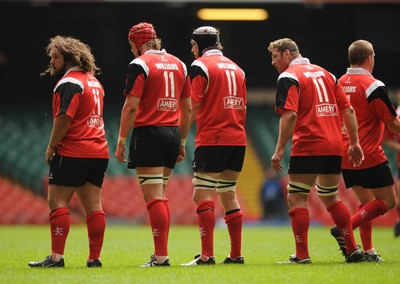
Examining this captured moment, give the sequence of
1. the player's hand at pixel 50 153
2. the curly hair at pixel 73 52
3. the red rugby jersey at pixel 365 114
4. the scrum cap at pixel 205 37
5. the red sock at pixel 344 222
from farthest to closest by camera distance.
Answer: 1. the red rugby jersey at pixel 365 114
2. the scrum cap at pixel 205 37
3. the red sock at pixel 344 222
4. the curly hair at pixel 73 52
5. the player's hand at pixel 50 153

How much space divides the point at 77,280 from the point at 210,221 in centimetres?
208

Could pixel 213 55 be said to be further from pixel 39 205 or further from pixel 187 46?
pixel 187 46

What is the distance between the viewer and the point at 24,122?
92.1 ft

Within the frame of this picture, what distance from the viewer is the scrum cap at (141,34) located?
32.3ft

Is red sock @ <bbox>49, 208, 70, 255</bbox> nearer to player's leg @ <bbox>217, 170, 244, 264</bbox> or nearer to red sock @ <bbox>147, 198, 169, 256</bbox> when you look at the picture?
red sock @ <bbox>147, 198, 169, 256</bbox>

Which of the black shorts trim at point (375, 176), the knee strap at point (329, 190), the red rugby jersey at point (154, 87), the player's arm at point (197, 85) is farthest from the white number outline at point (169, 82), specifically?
the black shorts trim at point (375, 176)

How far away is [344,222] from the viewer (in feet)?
32.8

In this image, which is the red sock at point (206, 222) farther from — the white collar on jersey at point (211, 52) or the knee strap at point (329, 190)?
the white collar on jersey at point (211, 52)

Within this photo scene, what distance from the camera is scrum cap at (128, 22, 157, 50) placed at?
984 centimetres

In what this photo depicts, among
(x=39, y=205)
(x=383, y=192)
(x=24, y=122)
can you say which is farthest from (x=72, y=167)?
(x=24, y=122)

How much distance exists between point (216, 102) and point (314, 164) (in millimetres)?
1225

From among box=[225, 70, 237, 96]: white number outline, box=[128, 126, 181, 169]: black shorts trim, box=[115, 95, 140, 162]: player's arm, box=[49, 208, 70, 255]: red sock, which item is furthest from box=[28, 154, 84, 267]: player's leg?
box=[225, 70, 237, 96]: white number outline

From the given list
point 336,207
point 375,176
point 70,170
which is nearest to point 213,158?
point 336,207

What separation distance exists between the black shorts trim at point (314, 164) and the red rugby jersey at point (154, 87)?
1316mm
